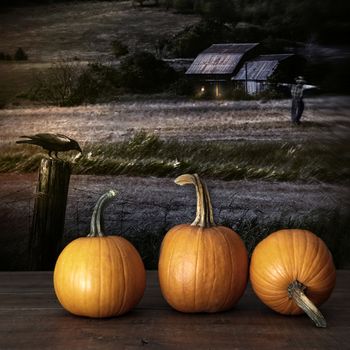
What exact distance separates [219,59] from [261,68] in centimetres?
15

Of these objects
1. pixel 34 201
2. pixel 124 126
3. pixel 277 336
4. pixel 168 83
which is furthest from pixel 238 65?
pixel 277 336

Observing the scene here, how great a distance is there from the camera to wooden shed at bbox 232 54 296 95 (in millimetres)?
2848

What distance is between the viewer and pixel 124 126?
283cm

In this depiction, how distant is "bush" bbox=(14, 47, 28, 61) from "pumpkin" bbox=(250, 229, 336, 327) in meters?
1.63

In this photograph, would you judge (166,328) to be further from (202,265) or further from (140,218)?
(140,218)

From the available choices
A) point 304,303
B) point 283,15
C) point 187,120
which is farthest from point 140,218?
point 304,303

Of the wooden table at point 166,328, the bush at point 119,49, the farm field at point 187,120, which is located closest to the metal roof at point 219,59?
the farm field at point 187,120

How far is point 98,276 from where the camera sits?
1.47m

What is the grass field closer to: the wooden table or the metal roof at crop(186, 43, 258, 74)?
the metal roof at crop(186, 43, 258, 74)

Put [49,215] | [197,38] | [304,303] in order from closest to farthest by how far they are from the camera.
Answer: [304,303]
[49,215]
[197,38]

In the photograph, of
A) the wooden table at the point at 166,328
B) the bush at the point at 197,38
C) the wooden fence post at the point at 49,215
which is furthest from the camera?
the bush at the point at 197,38

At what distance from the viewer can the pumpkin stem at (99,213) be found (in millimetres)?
1501

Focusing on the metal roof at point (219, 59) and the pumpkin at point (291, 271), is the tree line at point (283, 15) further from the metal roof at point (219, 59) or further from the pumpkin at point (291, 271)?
the pumpkin at point (291, 271)

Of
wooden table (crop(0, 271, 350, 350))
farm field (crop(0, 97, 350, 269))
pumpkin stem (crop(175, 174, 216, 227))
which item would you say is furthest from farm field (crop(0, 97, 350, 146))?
pumpkin stem (crop(175, 174, 216, 227))
